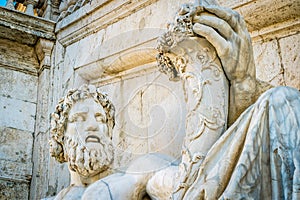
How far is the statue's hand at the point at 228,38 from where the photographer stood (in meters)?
2.11

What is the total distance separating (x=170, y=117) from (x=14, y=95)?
128cm

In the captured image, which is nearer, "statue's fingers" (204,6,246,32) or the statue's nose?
"statue's fingers" (204,6,246,32)

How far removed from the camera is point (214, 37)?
2.11 m

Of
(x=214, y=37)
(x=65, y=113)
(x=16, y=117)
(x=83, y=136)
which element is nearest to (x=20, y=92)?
(x=16, y=117)

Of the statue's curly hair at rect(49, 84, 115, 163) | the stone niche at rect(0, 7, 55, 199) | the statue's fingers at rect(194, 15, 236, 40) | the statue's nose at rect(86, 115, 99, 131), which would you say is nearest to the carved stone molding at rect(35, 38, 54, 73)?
the stone niche at rect(0, 7, 55, 199)

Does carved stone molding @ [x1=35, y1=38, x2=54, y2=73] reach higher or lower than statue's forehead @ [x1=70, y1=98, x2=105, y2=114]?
higher

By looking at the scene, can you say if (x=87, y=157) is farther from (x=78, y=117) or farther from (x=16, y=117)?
(x=16, y=117)

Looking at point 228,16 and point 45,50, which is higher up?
point 45,50

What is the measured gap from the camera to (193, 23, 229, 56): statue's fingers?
82.9 inches

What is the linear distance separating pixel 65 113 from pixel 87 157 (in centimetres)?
24

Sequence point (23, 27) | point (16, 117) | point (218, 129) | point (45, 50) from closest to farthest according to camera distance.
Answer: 1. point (218, 129)
2. point (16, 117)
3. point (23, 27)
4. point (45, 50)

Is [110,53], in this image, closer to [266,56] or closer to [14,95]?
[14,95]

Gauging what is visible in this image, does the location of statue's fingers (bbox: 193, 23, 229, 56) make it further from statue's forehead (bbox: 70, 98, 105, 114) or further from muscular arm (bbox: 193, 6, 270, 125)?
statue's forehead (bbox: 70, 98, 105, 114)

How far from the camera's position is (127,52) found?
3.73m
